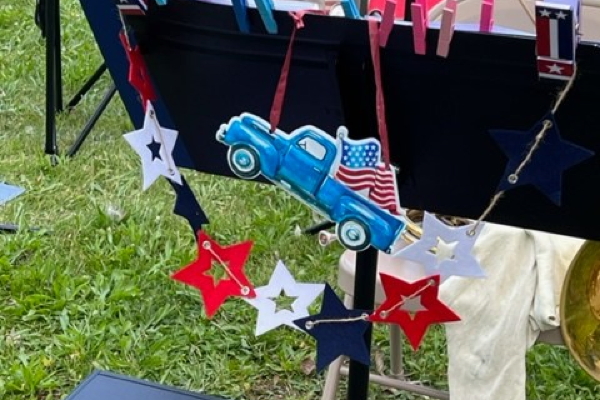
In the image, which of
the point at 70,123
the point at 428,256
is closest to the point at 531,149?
the point at 428,256

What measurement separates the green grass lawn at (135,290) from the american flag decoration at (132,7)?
1378mm

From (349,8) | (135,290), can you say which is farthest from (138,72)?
(135,290)

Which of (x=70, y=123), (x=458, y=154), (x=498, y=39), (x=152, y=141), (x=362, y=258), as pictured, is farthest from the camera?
(x=70, y=123)

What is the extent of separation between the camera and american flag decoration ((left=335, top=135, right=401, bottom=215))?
1043 millimetres

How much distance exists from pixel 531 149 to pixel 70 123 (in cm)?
287

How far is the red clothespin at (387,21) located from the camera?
0.95 m

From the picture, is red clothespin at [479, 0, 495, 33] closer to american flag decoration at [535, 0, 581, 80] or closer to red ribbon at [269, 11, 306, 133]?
american flag decoration at [535, 0, 581, 80]

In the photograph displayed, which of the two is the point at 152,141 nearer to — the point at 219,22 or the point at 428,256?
the point at 219,22

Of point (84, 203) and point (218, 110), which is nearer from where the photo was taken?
point (218, 110)

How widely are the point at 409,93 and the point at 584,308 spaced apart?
744mm

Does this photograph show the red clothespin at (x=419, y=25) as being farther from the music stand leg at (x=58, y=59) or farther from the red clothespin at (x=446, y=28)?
the music stand leg at (x=58, y=59)

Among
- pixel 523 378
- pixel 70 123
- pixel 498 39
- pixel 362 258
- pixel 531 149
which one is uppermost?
pixel 70 123

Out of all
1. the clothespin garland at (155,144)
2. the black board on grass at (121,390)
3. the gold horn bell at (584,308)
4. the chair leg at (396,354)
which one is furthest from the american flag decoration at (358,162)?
the chair leg at (396,354)

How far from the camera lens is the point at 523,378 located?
181 centimetres
